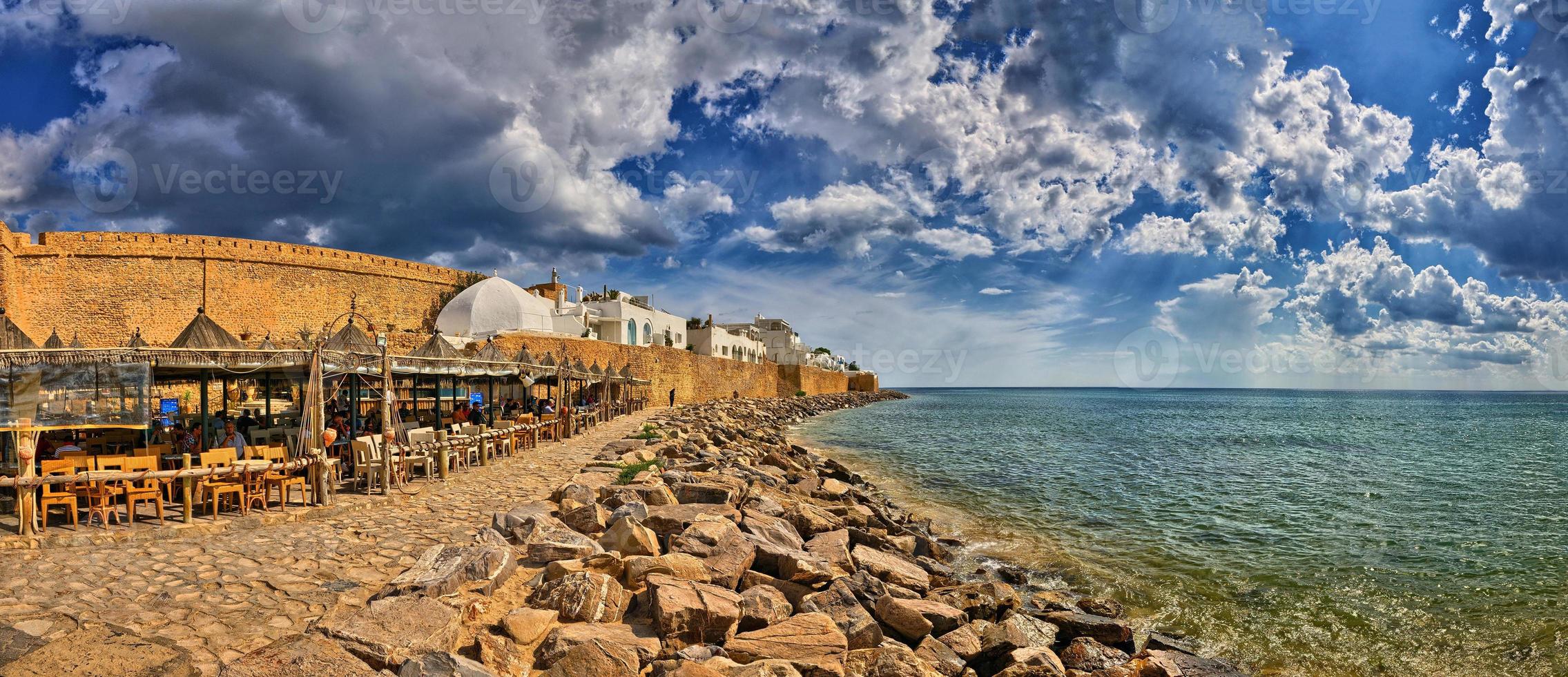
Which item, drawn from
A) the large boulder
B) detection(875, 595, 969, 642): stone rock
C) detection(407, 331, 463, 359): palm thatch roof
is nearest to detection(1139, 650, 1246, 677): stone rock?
detection(875, 595, 969, 642): stone rock

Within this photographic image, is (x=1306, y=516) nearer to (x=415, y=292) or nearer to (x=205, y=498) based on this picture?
(x=205, y=498)

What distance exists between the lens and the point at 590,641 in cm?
435

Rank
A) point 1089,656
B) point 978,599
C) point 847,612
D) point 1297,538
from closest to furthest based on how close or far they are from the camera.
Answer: point 847,612
point 1089,656
point 978,599
point 1297,538

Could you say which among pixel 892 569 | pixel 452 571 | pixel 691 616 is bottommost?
pixel 892 569

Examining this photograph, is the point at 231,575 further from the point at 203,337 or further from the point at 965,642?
the point at 203,337

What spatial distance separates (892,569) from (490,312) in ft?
104

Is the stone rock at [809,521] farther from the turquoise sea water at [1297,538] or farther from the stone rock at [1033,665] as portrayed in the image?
the stone rock at [1033,665]

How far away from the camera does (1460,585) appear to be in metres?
8.76

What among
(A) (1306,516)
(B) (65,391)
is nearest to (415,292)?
(B) (65,391)

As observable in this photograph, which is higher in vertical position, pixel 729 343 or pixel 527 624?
pixel 729 343

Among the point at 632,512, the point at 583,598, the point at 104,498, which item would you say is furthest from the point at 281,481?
the point at 583,598

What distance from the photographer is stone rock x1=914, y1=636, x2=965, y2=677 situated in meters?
5.16

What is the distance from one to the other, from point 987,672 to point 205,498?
8.13 meters

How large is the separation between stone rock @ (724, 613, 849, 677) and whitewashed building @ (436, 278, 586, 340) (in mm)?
31420
